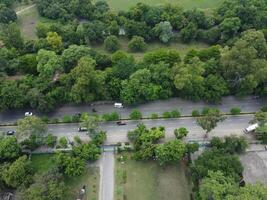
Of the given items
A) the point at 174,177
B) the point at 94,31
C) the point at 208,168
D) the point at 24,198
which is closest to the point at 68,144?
the point at 24,198

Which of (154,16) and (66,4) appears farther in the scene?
(66,4)

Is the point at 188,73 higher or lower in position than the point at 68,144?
higher

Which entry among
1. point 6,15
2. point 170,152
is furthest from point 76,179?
point 6,15

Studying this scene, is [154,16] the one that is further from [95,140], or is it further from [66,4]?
[95,140]

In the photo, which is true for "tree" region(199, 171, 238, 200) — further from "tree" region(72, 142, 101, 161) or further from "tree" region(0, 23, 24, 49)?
"tree" region(0, 23, 24, 49)

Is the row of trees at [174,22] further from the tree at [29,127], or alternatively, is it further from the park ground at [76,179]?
the park ground at [76,179]

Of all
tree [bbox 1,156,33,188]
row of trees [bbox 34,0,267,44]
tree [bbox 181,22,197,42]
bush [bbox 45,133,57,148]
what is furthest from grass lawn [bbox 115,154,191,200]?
tree [bbox 181,22,197,42]
